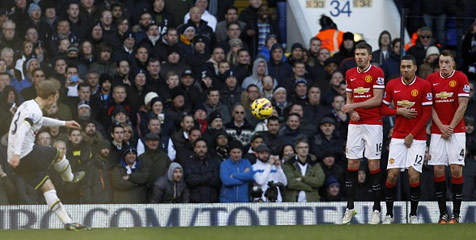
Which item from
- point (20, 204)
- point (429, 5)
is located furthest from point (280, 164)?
point (429, 5)

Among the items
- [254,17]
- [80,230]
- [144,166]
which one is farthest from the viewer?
[254,17]

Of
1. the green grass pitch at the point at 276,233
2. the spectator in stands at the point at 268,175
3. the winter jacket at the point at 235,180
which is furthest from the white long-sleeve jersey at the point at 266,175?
the green grass pitch at the point at 276,233

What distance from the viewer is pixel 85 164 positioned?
1845 centimetres

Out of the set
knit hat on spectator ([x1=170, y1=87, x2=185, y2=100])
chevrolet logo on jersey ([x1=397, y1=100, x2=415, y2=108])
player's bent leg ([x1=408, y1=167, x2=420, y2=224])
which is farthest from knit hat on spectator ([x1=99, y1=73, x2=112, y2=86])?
player's bent leg ([x1=408, y1=167, x2=420, y2=224])

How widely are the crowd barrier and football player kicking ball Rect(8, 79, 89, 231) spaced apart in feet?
5.76

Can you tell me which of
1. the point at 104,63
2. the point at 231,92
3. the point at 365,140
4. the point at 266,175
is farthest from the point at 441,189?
the point at 104,63

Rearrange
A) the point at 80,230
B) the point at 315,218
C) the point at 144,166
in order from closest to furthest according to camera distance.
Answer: the point at 80,230
the point at 315,218
the point at 144,166

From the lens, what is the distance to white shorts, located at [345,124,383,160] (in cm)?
1606

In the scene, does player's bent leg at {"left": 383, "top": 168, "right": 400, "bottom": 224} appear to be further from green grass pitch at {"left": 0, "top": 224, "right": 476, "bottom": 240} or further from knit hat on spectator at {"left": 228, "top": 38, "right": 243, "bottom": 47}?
knit hat on spectator at {"left": 228, "top": 38, "right": 243, "bottom": 47}

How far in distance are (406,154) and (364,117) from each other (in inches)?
29.7

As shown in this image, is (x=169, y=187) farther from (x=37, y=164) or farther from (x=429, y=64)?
(x=429, y=64)

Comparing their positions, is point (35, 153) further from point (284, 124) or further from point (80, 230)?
point (284, 124)

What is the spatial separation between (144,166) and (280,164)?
213 cm

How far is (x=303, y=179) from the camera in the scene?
18766 mm
